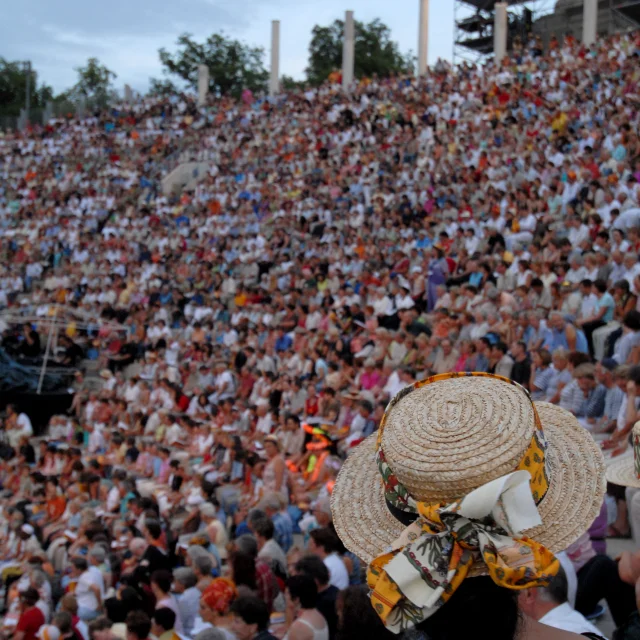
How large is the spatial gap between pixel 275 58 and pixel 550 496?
31.8 meters

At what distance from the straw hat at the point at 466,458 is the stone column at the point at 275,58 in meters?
29.5

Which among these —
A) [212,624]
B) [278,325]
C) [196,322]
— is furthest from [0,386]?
[212,624]

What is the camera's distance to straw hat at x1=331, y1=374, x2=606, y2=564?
142 cm

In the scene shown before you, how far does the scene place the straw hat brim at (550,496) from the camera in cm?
148

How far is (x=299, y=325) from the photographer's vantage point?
45.8ft

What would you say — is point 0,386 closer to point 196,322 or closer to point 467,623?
point 196,322

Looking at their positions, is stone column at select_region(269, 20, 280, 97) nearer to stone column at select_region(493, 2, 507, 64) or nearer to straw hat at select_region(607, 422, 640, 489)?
stone column at select_region(493, 2, 507, 64)

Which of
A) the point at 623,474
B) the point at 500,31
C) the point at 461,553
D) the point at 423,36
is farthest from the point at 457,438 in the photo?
the point at 423,36

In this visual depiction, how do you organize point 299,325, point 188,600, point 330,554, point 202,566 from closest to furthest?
point 330,554 < point 188,600 < point 202,566 < point 299,325

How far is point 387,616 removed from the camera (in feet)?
4.75

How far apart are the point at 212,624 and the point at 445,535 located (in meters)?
3.75

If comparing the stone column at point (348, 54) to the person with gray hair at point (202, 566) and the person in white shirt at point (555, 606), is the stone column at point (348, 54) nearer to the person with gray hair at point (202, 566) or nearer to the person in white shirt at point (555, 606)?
the person with gray hair at point (202, 566)

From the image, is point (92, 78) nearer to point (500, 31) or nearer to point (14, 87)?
point (14, 87)

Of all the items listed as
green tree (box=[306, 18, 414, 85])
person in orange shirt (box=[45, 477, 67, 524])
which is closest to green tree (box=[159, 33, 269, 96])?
green tree (box=[306, 18, 414, 85])
